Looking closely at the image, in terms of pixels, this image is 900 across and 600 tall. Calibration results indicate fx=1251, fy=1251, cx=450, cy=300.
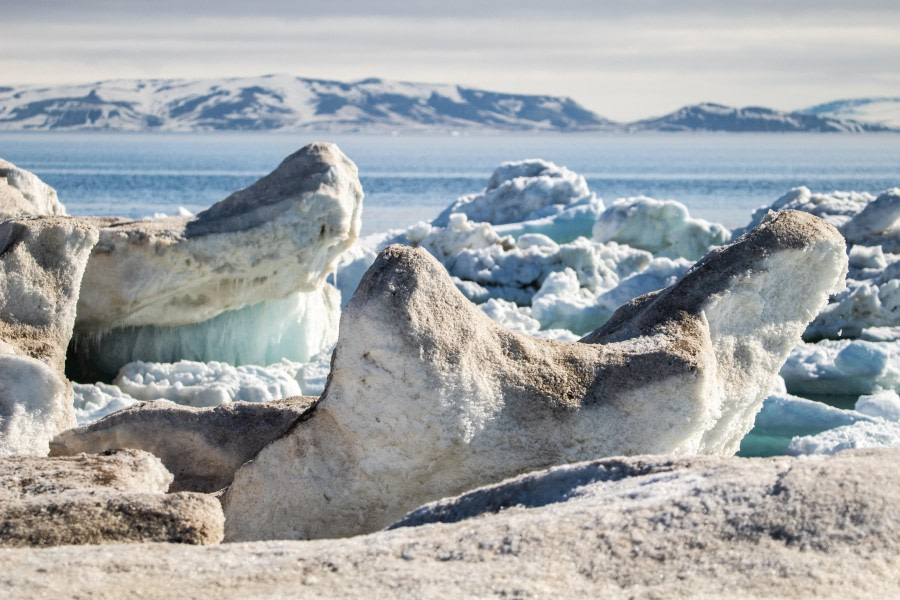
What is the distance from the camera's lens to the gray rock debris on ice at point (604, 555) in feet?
8.51

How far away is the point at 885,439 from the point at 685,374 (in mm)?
3357

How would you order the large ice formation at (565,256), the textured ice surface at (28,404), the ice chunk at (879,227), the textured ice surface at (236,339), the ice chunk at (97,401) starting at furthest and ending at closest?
1. the ice chunk at (879,227)
2. the large ice formation at (565,256)
3. the textured ice surface at (236,339)
4. the ice chunk at (97,401)
5. the textured ice surface at (28,404)

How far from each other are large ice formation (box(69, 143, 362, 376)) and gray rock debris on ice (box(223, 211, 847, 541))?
4832mm

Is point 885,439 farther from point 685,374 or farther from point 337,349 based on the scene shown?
point 337,349

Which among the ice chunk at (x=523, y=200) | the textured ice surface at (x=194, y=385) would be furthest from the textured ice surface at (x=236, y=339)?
the ice chunk at (x=523, y=200)

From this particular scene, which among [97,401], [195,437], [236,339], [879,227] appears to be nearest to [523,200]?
[879,227]

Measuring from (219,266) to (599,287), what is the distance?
23.2ft

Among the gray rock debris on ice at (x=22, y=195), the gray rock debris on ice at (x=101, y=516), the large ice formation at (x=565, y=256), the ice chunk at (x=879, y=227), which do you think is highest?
the gray rock debris on ice at (x=22, y=195)

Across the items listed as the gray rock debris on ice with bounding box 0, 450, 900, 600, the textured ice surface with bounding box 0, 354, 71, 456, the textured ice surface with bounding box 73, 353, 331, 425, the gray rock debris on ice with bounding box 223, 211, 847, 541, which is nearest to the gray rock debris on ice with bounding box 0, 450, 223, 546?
the gray rock debris on ice with bounding box 0, 450, 900, 600

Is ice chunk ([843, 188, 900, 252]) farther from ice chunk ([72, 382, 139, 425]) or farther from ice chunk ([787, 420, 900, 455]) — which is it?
ice chunk ([72, 382, 139, 425])

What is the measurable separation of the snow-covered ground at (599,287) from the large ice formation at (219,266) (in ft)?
1.34

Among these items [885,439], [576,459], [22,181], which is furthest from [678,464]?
[22,181]

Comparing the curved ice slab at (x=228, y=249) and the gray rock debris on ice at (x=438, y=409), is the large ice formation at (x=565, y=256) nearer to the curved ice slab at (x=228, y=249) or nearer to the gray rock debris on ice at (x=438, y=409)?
the curved ice slab at (x=228, y=249)

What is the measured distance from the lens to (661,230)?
18406 mm
